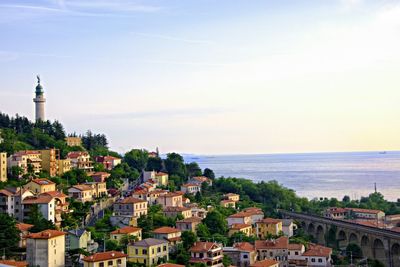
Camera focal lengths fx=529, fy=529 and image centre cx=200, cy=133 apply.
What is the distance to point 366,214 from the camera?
59219mm

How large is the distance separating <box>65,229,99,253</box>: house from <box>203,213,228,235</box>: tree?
10948 mm

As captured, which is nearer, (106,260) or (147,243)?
(106,260)

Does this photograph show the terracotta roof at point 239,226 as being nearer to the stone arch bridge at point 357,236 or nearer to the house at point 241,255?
the house at point 241,255

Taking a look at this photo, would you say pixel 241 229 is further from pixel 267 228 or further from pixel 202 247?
pixel 202 247

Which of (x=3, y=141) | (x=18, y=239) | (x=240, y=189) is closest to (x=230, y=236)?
(x=18, y=239)

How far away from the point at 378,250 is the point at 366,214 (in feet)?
56.4

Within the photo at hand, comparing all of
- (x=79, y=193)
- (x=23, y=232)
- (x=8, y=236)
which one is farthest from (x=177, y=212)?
(x=8, y=236)

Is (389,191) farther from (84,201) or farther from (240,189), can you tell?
(84,201)

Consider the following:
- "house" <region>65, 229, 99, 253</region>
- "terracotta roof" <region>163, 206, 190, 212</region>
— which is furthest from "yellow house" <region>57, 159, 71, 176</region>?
"house" <region>65, 229, 99, 253</region>

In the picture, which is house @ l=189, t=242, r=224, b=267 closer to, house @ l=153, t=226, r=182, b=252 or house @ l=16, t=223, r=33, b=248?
house @ l=153, t=226, r=182, b=252

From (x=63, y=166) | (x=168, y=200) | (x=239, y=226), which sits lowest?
(x=239, y=226)

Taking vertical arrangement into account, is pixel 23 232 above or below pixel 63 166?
below

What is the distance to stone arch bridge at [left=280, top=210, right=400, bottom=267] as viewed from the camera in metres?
40.3

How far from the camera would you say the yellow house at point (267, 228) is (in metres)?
42.7
